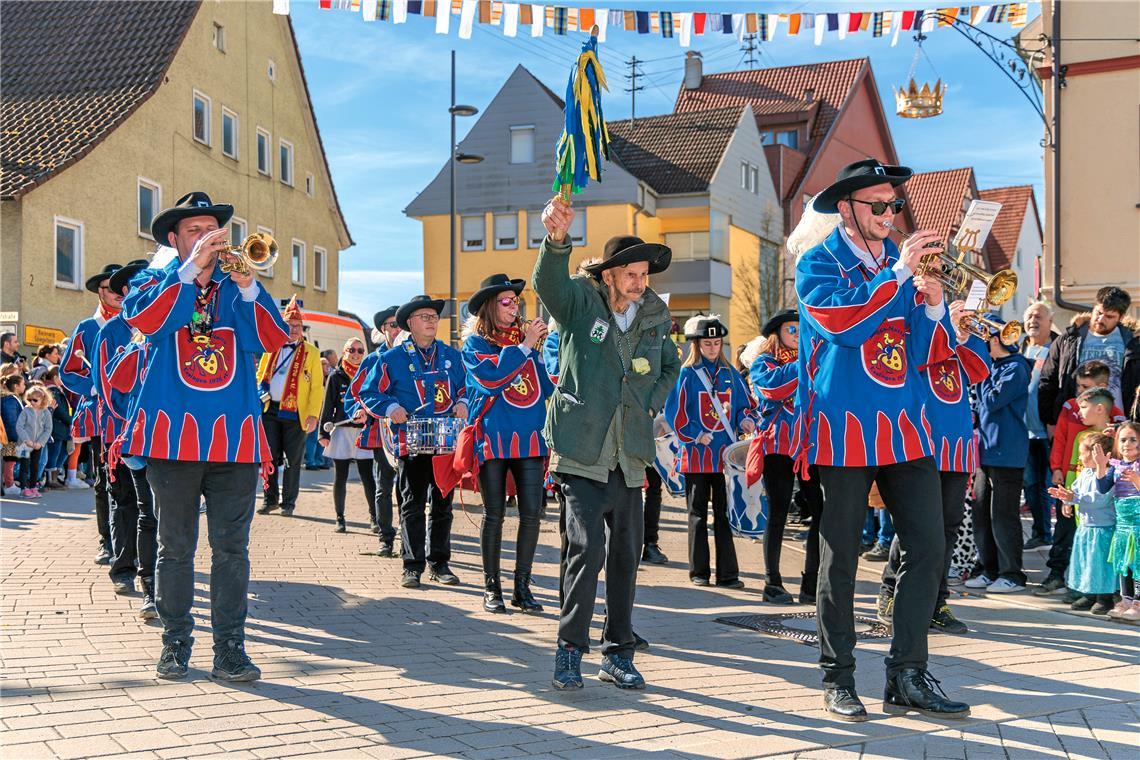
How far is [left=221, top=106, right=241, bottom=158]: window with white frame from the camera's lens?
32.4 metres

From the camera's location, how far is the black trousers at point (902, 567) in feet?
16.5

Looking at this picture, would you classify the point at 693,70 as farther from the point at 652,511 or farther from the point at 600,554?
the point at 600,554

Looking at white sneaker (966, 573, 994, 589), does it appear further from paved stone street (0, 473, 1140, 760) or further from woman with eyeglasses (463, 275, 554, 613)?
woman with eyeglasses (463, 275, 554, 613)

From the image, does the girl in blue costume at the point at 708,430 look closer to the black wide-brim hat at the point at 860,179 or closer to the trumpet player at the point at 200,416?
the black wide-brim hat at the point at 860,179

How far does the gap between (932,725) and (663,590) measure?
383cm

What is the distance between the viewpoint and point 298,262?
36.8m

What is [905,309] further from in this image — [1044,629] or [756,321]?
[756,321]

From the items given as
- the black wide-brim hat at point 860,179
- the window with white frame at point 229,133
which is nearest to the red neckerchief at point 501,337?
the black wide-brim hat at point 860,179

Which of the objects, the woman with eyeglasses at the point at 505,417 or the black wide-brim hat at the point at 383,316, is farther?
the black wide-brim hat at the point at 383,316

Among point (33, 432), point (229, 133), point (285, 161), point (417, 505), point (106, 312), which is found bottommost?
point (417, 505)

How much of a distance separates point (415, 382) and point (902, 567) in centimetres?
445

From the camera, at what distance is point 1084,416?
8531 mm

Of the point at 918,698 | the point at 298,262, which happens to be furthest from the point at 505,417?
the point at 298,262

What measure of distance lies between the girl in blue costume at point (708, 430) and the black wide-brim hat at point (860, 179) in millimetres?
3541
